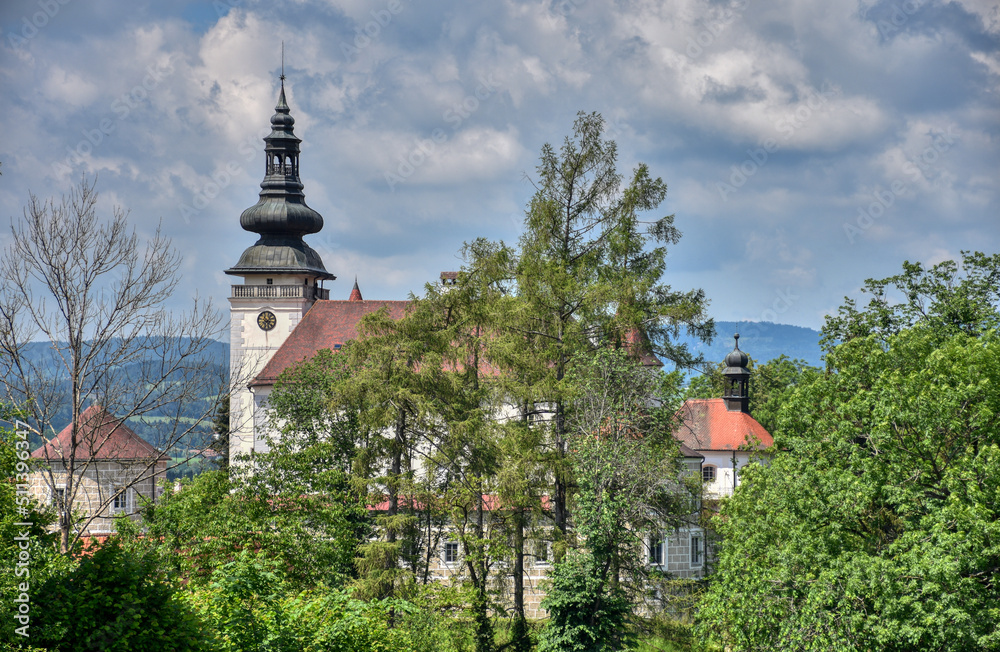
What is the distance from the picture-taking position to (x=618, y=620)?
1991cm

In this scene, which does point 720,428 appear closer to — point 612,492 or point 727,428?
point 727,428

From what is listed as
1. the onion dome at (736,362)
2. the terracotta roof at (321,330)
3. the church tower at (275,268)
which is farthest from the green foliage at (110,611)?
the church tower at (275,268)

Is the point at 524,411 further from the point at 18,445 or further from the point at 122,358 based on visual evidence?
the point at 18,445

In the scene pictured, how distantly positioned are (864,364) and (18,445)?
668 inches

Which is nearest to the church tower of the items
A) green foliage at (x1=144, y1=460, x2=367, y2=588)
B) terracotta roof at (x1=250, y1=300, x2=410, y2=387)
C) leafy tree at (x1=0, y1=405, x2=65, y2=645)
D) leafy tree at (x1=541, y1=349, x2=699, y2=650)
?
A: terracotta roof at (x1=250, y1=300, x2=410, y2=387)

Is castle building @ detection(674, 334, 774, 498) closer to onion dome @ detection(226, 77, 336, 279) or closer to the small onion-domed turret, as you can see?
the small onion-domed turret

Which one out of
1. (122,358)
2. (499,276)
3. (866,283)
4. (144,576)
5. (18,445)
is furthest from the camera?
(866,283)

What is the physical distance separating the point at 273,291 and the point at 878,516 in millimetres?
36098

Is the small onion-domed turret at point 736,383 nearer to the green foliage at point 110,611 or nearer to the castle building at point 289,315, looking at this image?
the castle building at point 289,315

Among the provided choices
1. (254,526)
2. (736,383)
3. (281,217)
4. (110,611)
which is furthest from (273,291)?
(110,611)

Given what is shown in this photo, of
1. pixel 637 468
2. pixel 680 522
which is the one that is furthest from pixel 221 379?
pixel 680 522

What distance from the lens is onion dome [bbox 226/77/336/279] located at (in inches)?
1897

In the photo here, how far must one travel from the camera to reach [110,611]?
9305 millimetres

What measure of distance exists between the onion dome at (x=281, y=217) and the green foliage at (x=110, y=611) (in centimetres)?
3897
